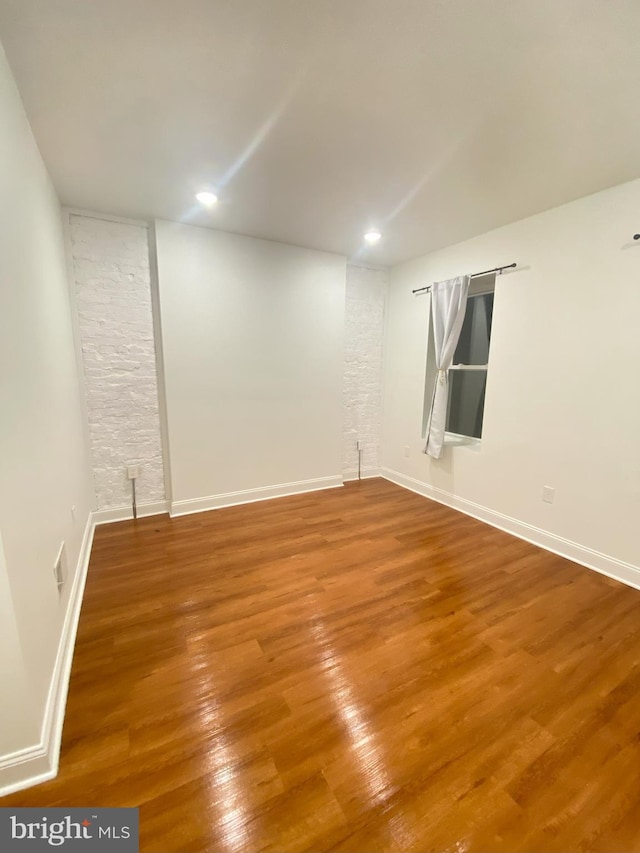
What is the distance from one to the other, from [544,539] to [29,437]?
3.29m

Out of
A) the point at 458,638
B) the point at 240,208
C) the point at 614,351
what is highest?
the point at 240,208

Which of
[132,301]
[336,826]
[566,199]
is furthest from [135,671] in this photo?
[566,199]

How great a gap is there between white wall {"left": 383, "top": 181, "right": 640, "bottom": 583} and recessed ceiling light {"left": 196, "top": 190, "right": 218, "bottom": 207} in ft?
7.27

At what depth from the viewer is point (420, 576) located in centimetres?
223

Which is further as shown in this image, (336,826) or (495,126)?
(495,126)

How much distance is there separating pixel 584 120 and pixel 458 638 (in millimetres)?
2613

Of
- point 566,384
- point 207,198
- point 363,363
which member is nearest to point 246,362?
point 207,198

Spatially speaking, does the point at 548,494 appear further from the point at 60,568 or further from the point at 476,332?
the point at 60,568

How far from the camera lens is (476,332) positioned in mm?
3365

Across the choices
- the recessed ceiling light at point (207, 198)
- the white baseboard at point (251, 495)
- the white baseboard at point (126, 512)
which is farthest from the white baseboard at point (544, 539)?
the recessed ceiling light at point (207, 198)

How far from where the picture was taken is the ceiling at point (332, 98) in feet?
3.80

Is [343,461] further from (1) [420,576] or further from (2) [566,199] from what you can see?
(2) [566,199]

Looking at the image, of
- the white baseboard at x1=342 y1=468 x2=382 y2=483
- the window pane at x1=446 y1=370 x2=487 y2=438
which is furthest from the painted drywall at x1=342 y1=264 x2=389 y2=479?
the window pane at x1=446 y1=370 x2=487 y2=438

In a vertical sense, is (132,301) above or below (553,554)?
above
